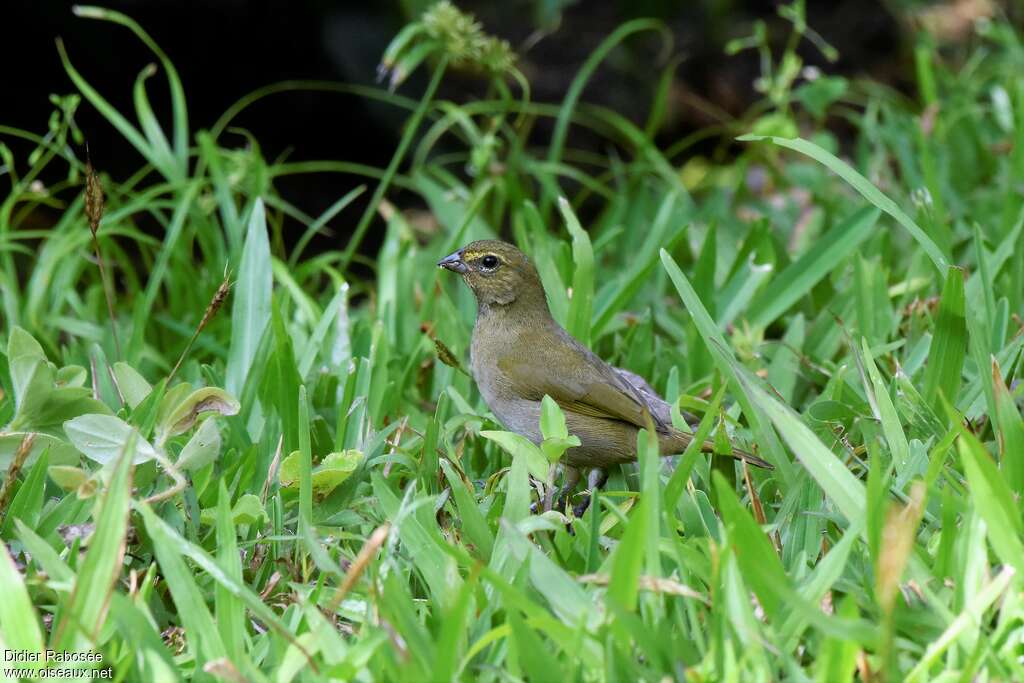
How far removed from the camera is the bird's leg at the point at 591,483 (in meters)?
3.33

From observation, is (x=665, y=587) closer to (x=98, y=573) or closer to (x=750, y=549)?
(x=750, y=549)

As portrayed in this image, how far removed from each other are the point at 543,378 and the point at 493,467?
14.0 inches

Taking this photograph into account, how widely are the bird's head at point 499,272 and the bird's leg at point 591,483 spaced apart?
614 mm

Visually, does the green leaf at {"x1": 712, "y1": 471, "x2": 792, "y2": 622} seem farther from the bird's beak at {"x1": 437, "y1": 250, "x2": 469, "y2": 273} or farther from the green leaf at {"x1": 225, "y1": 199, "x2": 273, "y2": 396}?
the green leaf at {"x1": 225, "y1": 199, "x2": 273, "y2": 396}

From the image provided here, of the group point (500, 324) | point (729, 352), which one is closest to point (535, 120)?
point (500, 324)

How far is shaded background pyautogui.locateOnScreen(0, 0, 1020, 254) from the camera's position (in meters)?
5.66

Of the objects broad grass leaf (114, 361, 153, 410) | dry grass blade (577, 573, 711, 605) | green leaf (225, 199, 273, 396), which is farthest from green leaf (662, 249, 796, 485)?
green leaf (225, 199, 273, 396)

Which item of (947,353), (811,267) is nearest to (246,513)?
(947,353)

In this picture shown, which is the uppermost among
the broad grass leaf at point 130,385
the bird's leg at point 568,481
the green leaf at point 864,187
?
the green leaf at point 864,187

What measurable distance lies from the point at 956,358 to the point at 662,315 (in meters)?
1.47

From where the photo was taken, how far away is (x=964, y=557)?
2.39 m

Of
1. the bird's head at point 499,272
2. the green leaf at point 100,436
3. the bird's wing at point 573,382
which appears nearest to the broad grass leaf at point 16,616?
the green leaf at point 100,436

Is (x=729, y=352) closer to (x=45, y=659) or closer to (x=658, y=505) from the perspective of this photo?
(x=658, y=505)

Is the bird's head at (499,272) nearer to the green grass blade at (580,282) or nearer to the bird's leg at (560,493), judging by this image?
the green grass blade at (580,282)
